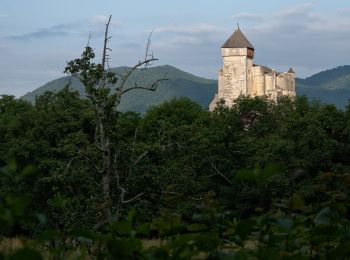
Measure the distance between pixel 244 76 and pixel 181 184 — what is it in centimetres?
8806

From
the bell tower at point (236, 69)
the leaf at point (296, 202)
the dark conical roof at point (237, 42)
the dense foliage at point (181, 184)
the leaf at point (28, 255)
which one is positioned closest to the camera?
the leaf at point (28, 255)

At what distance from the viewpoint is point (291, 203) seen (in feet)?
10.3

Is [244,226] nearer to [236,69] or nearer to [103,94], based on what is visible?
[103,94]

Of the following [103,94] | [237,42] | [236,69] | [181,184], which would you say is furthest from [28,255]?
[237,42]

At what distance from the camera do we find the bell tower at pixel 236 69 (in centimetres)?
11081

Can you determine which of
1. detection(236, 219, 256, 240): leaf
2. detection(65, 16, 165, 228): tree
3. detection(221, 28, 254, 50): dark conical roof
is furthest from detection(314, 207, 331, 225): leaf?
detection(221, 28, 254, 50): dark conical roof

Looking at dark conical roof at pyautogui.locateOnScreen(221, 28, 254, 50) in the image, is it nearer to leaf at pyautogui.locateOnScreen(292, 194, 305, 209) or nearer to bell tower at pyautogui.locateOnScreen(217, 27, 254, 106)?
bell tower at pyautogui.locateOnScreen(217, 27, 254, 106)

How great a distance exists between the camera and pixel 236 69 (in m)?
113

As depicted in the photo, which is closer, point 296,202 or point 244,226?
point 244,226

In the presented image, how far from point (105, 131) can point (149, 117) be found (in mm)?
44309

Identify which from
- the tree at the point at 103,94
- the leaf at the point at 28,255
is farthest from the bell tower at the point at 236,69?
the leaf at the point at 28,255

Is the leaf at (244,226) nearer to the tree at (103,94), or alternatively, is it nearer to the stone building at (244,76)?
the tree at (103,94)

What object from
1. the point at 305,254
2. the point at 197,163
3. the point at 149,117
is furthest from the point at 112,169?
the point at 149,117

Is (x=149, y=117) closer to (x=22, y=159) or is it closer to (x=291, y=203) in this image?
(x=22, y=159)
